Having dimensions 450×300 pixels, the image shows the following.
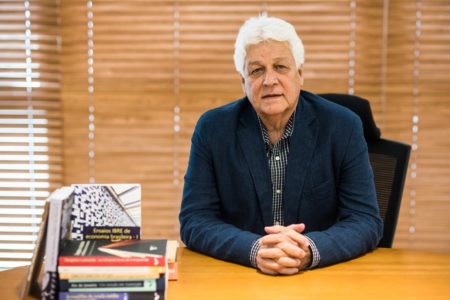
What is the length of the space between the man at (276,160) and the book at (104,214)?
1.17 feet

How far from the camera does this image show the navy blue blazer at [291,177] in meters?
1.70

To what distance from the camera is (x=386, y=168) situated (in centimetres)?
192

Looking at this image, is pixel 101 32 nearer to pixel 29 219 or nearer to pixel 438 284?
pixel 29 219

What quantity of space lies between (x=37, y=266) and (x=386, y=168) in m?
1.30

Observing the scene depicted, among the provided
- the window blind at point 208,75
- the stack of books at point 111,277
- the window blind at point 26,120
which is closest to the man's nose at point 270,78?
the stack of books at point 111,277

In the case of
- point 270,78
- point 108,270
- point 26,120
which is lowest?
point 108,270

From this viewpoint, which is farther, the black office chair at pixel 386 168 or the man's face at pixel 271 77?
the black office chair at pixel 386 168

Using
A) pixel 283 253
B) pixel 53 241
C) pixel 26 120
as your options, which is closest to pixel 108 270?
pixel 53 241

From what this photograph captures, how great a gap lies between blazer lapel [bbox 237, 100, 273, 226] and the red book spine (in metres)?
0.67

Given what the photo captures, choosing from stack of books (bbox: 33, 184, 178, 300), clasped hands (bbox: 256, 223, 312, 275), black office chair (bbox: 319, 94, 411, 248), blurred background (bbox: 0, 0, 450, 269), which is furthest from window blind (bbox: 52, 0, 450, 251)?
stack of books (bbox: 33, 184, 178, 300)

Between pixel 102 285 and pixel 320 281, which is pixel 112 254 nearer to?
pixel 102 285

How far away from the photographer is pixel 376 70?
2752mm

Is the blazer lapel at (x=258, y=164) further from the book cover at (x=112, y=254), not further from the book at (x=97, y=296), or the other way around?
the book at (x=97, y=296)

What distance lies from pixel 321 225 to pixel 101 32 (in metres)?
1.67
